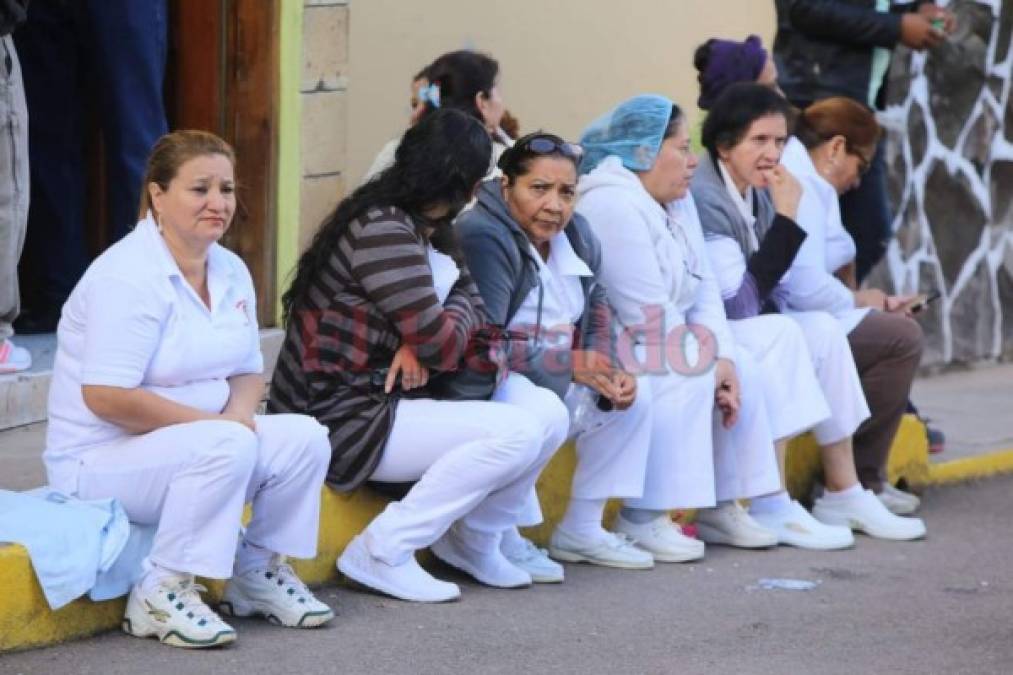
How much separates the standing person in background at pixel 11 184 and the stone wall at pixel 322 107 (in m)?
1.45

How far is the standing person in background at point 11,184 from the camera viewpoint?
23.9 ft

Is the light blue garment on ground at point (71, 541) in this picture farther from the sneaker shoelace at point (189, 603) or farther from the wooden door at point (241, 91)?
the wooden door at point (241, 91)

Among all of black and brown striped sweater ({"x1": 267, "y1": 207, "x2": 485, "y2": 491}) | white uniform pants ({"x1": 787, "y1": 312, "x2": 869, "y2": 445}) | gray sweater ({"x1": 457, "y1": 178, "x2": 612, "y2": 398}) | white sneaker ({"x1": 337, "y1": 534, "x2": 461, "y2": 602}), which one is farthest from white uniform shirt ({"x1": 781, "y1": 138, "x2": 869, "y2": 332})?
white sneaker ({"x1": 337, "y1": 534, "x2": 461, "y2": 602})

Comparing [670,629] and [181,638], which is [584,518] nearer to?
[670,629]

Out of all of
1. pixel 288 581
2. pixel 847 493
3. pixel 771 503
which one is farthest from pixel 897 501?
pixel 288 581

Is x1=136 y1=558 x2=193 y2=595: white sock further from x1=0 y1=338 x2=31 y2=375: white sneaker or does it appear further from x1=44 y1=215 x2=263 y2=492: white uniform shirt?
x1=0 y1=338 x2=31 y2=375: white sneaker

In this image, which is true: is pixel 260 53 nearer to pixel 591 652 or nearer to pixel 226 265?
pixel 226 265

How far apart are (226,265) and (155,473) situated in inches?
25.7

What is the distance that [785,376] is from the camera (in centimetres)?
772

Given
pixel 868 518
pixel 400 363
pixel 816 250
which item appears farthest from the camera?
pixel 816 250

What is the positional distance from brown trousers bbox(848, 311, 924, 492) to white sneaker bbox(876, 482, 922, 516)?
0.19m

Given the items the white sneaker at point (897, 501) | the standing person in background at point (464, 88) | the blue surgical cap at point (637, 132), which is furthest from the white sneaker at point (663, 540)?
the standing person in background at point (464, 88)

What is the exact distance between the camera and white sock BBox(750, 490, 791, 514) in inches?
306

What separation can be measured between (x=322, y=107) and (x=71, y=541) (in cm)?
340
